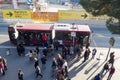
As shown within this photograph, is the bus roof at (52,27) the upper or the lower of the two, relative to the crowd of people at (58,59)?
upper

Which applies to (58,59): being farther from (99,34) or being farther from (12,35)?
(99,34)

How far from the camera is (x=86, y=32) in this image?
78.3 feet

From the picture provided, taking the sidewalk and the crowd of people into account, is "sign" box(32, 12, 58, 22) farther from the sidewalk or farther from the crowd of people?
the sidewalk

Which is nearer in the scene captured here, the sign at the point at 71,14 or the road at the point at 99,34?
the road at the point at 99,34

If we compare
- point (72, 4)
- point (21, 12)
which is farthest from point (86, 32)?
point (72, 4)

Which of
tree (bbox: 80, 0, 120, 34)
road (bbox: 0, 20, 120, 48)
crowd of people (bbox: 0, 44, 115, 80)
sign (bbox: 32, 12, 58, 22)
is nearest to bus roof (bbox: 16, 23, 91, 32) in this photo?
crowd of people (bbox: 0, 44, 115, 80)

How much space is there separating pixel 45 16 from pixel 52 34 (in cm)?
973

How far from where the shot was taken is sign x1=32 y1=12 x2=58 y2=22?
3319 centimetres

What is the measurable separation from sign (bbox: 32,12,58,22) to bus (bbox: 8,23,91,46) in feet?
28.3

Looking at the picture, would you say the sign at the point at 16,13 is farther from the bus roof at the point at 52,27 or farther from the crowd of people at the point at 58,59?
the crowd of people at the point at 58,59

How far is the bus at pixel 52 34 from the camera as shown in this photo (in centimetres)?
2398

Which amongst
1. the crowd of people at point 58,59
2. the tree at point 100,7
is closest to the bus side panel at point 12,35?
the crowd of people at point 58,59

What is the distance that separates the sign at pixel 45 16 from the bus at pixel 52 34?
340 inches

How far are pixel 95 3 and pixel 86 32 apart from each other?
23.5ft
